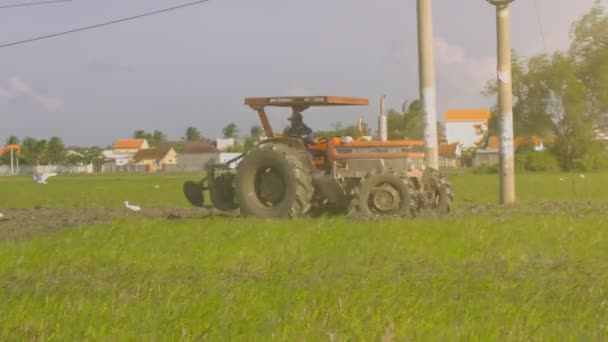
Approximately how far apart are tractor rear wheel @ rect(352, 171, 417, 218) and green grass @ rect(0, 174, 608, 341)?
2055 mm

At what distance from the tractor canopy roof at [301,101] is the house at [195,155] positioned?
11526cm

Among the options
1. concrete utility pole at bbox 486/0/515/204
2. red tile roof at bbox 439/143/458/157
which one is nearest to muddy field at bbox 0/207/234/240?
concrete utility pole at bbox 486/0/515/204

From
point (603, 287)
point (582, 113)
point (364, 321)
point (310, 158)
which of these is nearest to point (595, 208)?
point (310, 158)

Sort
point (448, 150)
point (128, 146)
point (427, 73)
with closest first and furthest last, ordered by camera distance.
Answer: point (427, 73) → point (448, 150) → point (128, 146)

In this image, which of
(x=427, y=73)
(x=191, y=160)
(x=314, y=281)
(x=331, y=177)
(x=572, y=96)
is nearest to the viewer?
(x=314, y=281)

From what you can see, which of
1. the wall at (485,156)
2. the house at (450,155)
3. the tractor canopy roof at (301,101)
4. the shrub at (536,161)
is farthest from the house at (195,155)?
the tractor canopy roof at (301,101)

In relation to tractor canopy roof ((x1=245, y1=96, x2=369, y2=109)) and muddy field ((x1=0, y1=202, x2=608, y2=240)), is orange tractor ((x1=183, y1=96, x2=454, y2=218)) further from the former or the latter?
muddy field ((x1=0, y1=202, x2=608, y2=240))

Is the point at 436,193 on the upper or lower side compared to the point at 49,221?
upper

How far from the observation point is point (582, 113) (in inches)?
2542

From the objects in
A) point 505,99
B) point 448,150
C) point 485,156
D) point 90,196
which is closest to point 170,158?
point 448,150

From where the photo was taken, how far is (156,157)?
6063 inches

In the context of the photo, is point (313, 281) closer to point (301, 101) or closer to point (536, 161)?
point (301, 101)

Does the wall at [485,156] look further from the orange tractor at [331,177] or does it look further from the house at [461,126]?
the orange tractor at [331,177]

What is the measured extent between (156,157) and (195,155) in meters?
11.6
